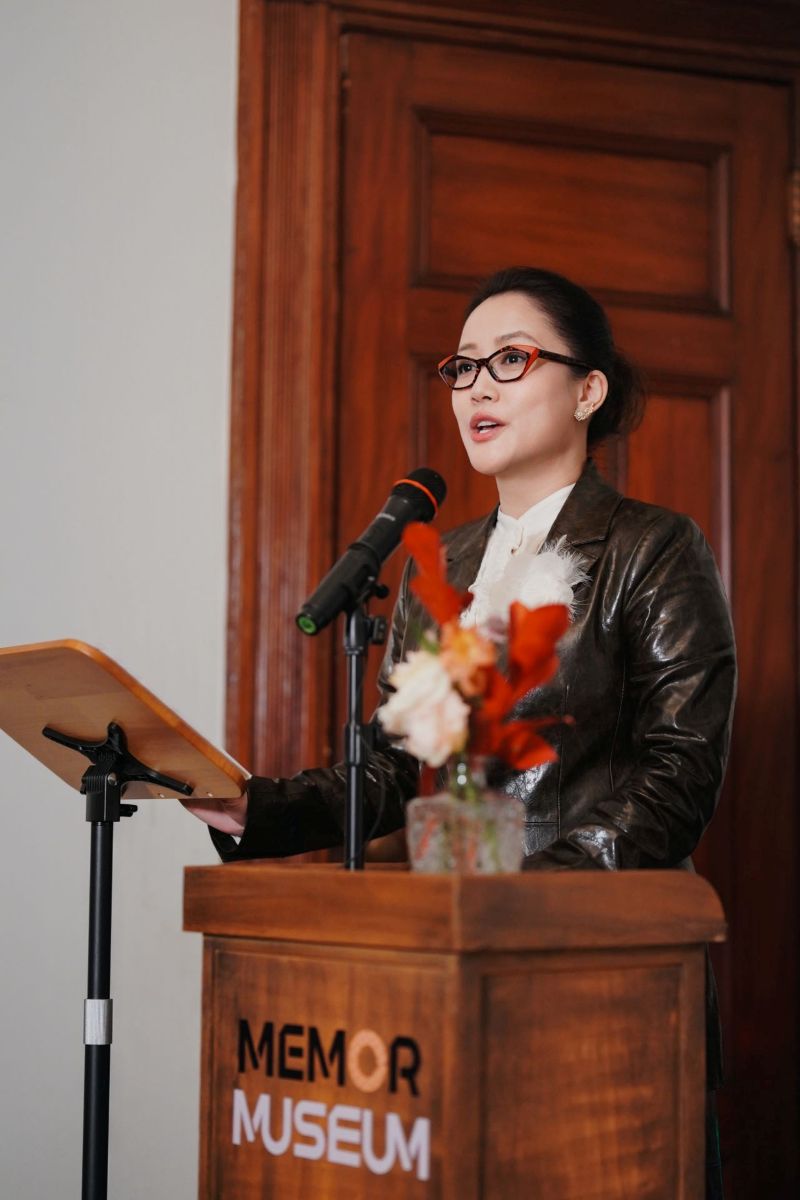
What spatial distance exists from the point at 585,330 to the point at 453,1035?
3.69 feet

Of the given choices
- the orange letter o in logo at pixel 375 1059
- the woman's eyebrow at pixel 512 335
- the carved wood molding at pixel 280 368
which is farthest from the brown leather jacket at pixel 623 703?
the carved wood molding at pixel 280 368

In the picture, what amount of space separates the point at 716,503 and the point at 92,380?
1.32m

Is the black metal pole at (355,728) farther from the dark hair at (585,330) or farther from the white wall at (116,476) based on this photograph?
the white wall at (116,476)

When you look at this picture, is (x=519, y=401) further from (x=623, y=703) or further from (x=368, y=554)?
(x=368, y=554)

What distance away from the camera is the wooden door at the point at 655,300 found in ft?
9.87

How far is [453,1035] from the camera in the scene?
4.10 feet

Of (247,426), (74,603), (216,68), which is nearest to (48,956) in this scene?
(74,603)

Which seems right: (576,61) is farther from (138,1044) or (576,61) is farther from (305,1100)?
(305,1100)

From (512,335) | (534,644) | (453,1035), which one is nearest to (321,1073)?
(453,1035)

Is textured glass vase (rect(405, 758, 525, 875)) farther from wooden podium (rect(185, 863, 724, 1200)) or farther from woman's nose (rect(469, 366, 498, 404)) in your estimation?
woman's nose (rect(469, 366, 498, 404))

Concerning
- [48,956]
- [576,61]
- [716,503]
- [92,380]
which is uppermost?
[576,61]

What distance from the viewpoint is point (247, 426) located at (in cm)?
287

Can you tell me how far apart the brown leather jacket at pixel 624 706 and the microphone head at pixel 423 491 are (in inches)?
15.1

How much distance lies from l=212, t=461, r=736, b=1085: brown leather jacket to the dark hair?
20 centimetres
